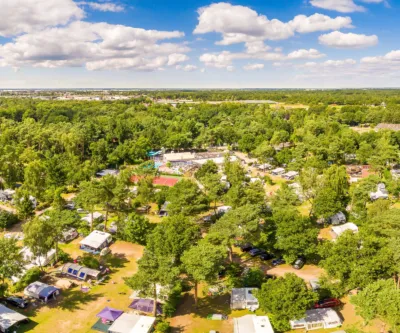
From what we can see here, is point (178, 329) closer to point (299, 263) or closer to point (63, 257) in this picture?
point (299, 263)

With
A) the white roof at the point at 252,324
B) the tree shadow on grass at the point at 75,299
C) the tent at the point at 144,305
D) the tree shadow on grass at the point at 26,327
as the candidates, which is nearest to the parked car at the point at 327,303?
the white roof at the point at 252,324

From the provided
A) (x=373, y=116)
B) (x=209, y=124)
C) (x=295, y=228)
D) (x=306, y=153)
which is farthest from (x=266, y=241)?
(x=373, y=116)

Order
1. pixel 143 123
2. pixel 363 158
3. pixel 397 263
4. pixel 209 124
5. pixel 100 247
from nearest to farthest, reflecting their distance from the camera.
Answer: pixel 397 263 → pixel 100 247 → pixel 363 158 → pixel 143 123 → pixel 209 124

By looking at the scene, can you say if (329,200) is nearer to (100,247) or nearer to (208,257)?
(208,257)

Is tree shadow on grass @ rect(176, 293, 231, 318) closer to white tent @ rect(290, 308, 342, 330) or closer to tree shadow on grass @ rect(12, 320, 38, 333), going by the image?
white tent @ rect(290, 308, 342, 330)

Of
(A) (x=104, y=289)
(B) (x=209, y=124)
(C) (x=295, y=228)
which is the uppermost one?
(B) (x=209, y=124)
